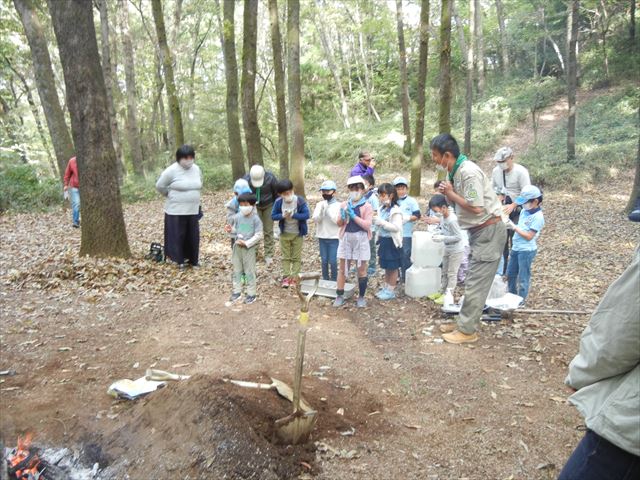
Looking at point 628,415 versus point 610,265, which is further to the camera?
point 610,265

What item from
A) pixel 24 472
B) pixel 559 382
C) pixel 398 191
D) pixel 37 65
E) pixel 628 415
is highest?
pixel 37 65

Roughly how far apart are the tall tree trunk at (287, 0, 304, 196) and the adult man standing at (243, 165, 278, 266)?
11.0 feet

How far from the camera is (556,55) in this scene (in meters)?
28.6

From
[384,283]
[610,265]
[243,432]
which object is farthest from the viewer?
[610,265]

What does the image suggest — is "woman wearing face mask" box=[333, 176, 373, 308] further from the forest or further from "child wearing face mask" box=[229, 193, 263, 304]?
"child wearing face mask" box=[229, 193, 263, 304]

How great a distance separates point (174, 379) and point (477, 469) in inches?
103

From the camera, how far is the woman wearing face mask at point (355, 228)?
6.39 meters

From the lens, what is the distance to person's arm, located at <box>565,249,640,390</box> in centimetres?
173

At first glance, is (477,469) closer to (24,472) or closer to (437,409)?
(437,409)

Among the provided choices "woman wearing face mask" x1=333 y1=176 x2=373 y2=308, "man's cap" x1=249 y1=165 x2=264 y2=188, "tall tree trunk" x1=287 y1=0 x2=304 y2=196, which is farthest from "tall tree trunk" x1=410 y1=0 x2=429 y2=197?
"woman wearing face mask" x1=333 y1=176 x2=373 y2=308

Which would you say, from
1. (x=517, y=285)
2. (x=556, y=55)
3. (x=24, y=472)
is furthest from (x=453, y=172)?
(x=556, y=55)

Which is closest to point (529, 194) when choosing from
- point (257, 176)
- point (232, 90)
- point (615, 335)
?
point (257, 176)

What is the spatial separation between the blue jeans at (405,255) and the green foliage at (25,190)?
40.9 feet

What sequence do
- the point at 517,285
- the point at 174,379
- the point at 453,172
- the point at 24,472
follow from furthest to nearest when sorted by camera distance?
1. the point at 517,285
2. the point at 453,172
3. the point at 174,379
4. the point at 24,472
